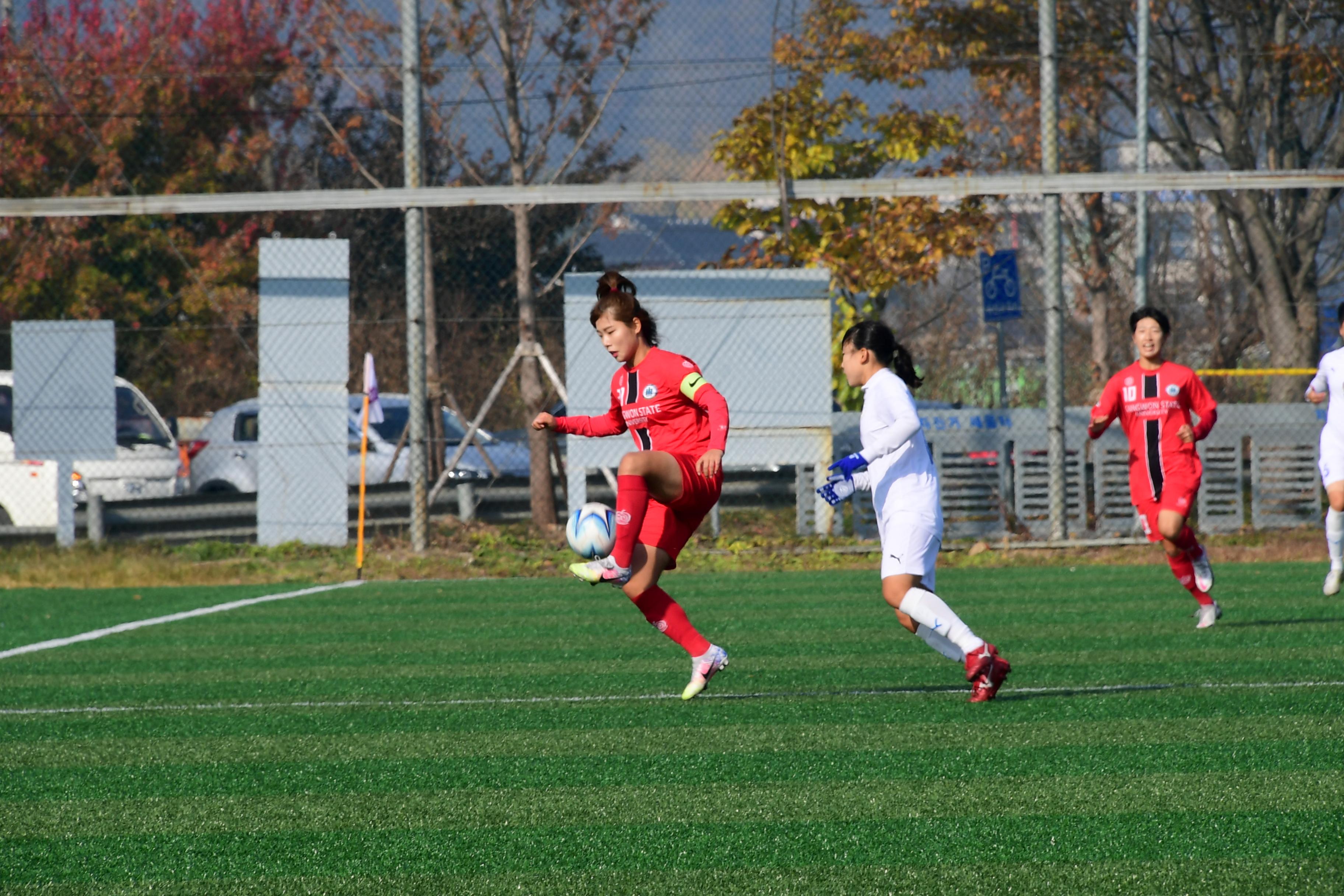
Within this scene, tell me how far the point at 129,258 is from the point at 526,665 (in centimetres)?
1615

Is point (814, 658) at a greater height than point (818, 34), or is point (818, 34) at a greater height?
point (818, 34)

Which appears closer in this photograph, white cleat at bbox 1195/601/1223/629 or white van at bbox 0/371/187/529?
white cleat at bbox 1195/601/1223/629

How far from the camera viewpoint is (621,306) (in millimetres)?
6832

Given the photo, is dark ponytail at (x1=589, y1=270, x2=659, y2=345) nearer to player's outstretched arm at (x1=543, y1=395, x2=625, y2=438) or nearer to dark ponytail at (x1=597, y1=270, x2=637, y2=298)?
dark ponytail at (x1=597, y1=270, x2=637, y2=298)

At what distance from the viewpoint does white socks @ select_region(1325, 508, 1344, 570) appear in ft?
31.5

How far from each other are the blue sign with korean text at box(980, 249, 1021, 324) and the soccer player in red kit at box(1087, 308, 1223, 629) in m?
5.78

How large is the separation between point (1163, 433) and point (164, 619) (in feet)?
24.0

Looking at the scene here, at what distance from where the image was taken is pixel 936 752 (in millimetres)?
5398

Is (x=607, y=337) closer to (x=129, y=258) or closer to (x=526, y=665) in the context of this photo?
(x=526, y=665)

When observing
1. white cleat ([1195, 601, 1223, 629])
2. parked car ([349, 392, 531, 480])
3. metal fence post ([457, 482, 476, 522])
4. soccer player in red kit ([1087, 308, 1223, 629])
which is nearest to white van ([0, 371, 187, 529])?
parked car ([349, 392, 531, 480])

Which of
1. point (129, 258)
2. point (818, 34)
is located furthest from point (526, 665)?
point (129, 258)

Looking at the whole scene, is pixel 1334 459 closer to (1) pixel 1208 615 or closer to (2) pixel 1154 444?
(2) pixel 1154 444

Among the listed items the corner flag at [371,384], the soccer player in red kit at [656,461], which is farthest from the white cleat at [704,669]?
the corner flag at [371,384]

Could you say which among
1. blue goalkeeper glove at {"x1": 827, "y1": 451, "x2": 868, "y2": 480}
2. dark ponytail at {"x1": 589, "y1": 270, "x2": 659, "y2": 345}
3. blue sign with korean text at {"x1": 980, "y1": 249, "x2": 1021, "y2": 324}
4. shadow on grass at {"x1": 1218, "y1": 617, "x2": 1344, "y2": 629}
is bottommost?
shadow on grass at {"x1": 1218, "y1": 617, "x2": 1344, "y2": 629}
